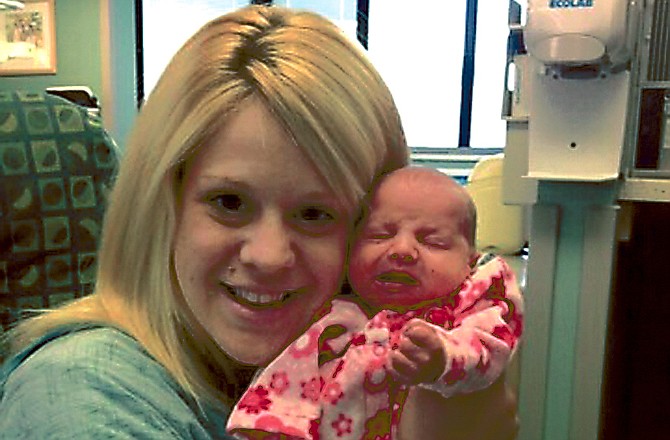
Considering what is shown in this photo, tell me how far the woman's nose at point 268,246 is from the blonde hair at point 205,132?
3.0 inches

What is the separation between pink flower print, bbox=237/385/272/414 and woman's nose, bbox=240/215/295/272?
0.60 ft

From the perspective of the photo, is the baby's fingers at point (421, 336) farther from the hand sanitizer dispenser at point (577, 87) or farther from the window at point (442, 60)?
the window at point (442, 60)

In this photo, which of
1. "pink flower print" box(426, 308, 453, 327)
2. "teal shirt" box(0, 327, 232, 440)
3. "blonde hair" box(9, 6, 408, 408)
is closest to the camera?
"teal shirt" box(0, 327, 232, 440)

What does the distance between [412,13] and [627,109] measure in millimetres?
4146

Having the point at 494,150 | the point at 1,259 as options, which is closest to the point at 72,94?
the point at 494,150

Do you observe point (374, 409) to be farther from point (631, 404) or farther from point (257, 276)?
point (631, 404)

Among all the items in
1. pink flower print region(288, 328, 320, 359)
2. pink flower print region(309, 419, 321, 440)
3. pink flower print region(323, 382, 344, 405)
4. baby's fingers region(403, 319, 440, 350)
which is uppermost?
baby's fingers region(403, 319, 440, 350)

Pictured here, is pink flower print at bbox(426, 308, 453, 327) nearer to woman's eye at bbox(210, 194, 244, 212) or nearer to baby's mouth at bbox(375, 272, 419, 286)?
baby's mouth at bbox(375, 272, 419, 286)

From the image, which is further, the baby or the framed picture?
the framed picture

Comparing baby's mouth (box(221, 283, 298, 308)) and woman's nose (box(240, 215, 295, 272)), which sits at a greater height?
woman's nose (box(240, 215, 295, 272))

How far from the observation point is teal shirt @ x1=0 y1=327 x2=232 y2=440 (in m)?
0.61

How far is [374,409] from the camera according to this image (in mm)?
808

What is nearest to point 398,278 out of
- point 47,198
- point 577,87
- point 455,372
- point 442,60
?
point 455,372

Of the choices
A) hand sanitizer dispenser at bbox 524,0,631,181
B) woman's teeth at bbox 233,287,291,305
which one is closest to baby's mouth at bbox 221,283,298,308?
woman's teeth at bbox 233,287,291,305
